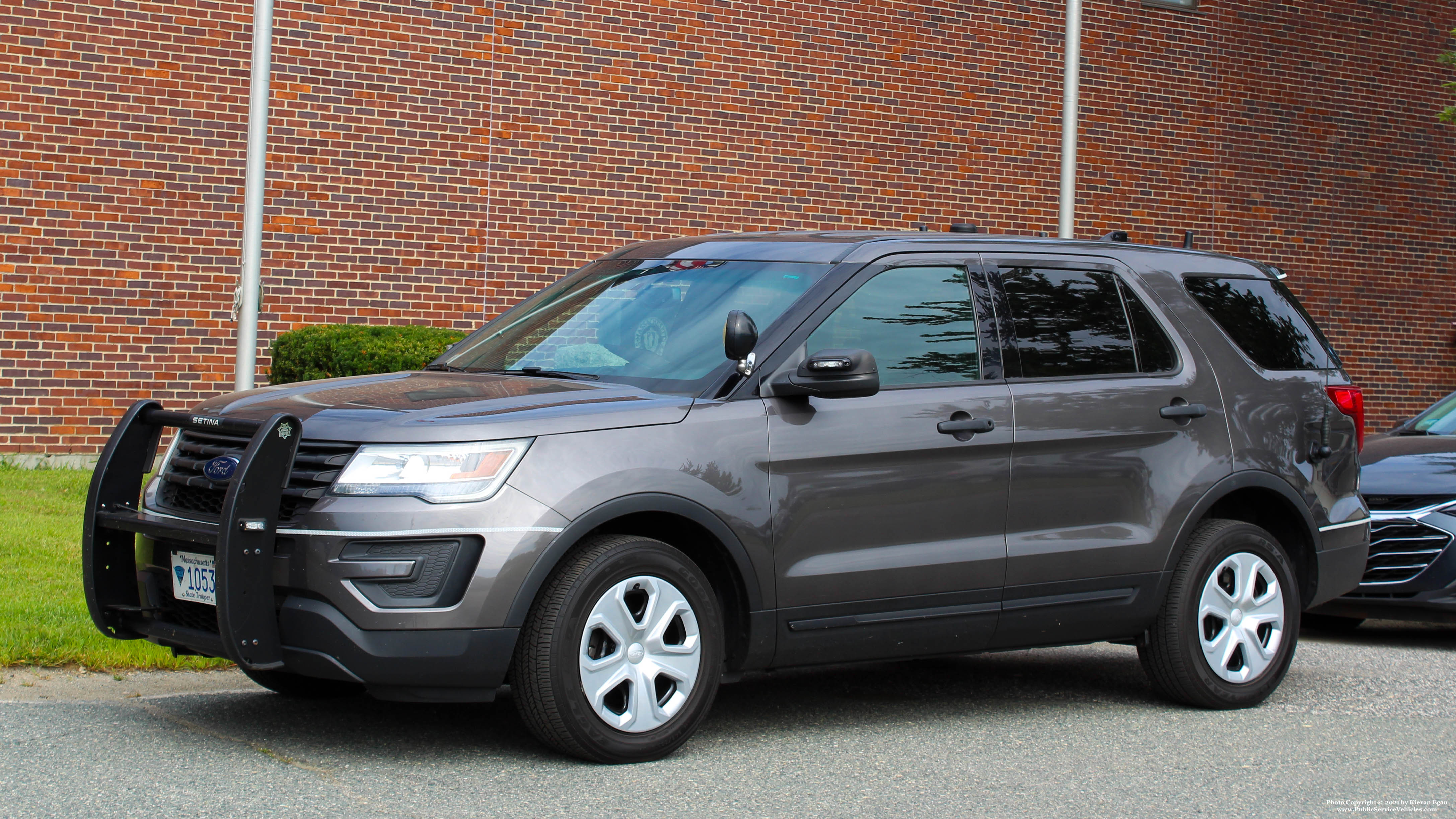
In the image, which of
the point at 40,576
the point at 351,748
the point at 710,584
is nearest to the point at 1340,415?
the point at 710,584

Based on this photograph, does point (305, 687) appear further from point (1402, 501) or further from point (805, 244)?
point (1402, 501)

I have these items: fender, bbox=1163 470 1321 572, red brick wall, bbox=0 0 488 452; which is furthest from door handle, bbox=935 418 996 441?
red brick wall, bbox=0 0 488 452

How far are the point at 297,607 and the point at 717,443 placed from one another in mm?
1433

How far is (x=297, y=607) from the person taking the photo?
4660 mm

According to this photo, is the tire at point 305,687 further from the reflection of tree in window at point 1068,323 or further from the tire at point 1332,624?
the tire at point 1332,624

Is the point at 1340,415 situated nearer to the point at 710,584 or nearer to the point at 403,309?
the point at 710,584

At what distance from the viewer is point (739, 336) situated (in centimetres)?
512

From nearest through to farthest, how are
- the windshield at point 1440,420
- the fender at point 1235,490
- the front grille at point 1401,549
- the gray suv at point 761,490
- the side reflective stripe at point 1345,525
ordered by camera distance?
the gray suv at point 761,490 → the fender at point 1235,490 → the side reflective stripe at point 1345,525 → the front grille at point 1401,549 → the windshield at point 1440,420

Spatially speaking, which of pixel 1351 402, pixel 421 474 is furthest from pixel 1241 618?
pixel 421 474

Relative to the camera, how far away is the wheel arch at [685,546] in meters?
4.73

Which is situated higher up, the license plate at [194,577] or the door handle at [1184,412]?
the door handle at [1184,412]

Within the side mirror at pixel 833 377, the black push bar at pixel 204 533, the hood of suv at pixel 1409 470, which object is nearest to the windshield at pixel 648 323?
the side mirror at pixel 833 377

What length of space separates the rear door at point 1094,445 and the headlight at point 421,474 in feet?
6.87

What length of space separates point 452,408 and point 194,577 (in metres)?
0.99
